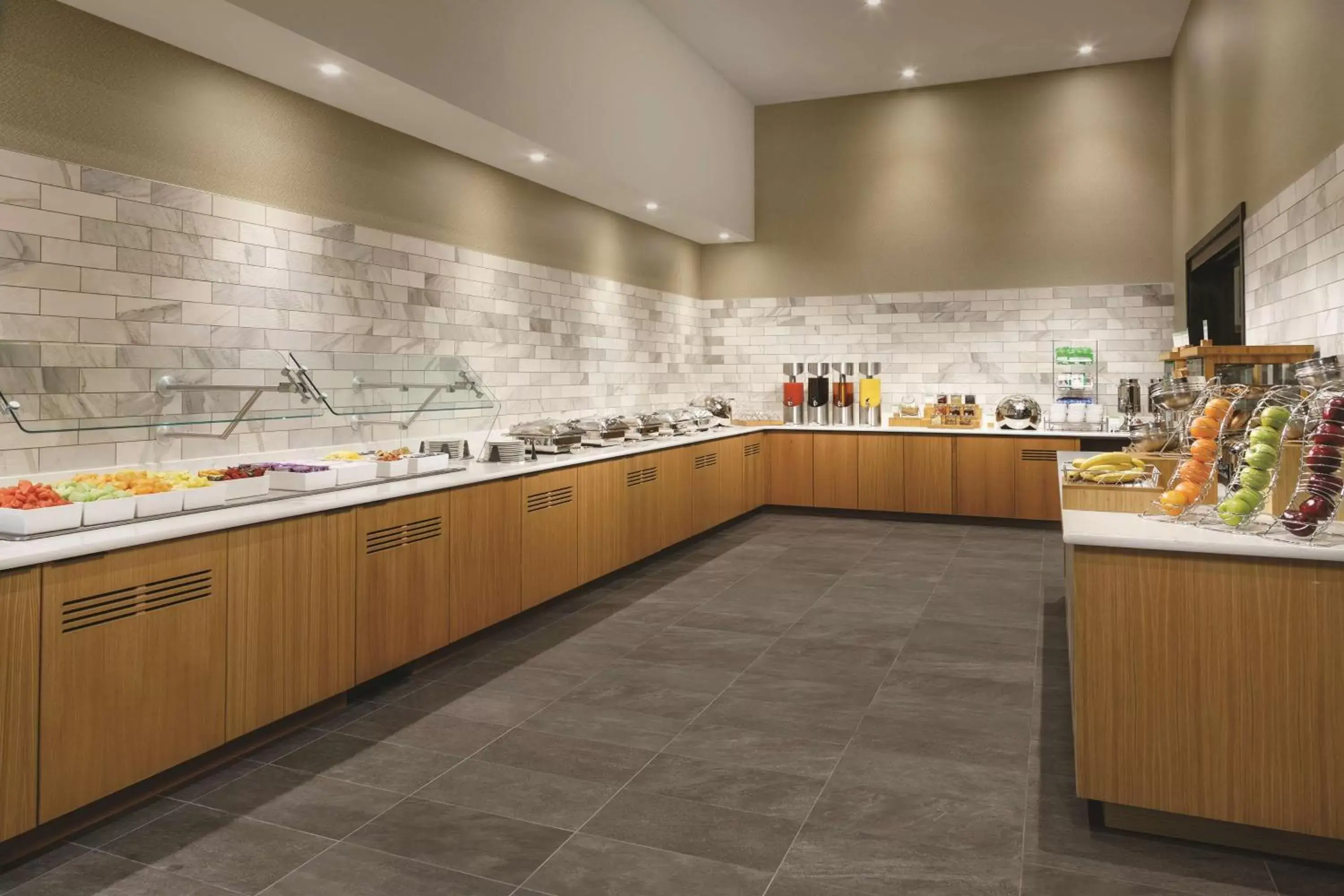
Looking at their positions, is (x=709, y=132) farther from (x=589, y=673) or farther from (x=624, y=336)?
(x=589, y=673)

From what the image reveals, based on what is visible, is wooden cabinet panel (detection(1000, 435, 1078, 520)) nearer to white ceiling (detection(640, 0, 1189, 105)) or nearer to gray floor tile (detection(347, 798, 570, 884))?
white ceiling (detection(640, 0, 1189, 105))

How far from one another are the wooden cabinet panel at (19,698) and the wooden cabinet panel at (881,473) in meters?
7.08

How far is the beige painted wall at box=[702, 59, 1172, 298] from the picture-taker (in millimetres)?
8094

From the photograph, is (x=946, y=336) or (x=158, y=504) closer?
(x=158, y=504)

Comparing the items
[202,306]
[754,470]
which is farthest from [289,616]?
[754,470]

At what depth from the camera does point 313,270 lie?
4559 millimetres

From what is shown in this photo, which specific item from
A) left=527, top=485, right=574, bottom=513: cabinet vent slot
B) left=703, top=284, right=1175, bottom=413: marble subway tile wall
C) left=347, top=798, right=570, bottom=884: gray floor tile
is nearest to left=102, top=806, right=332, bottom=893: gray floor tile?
left=347, top=798, right=570, bottom=884: gray floor tile

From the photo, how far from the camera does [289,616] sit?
334 centimetres

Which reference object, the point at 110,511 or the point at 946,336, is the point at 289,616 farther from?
the point at 946,336

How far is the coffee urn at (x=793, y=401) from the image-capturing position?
9203 millimetres

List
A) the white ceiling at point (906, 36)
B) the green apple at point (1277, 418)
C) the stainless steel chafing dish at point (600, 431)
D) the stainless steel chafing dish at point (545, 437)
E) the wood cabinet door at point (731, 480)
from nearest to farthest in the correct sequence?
1. the green apple at point (1277, 418)
2. the stainless steel chafing dish at point (545, 437)
3. the stainless steel chafing dish at point (600, 431)
4. the white ceiling at point (906, 36)
5. the wood cabinet door at point (731, 480)

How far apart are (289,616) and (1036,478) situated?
658 centimetres

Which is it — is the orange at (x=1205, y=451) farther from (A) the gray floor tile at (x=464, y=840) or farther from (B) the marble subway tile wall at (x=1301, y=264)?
(A) the gray floor tile at (x=464, y=840)

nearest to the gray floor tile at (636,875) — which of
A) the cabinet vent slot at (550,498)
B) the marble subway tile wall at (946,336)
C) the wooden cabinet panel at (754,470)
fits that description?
the cabinet vent slot at (550,498)
